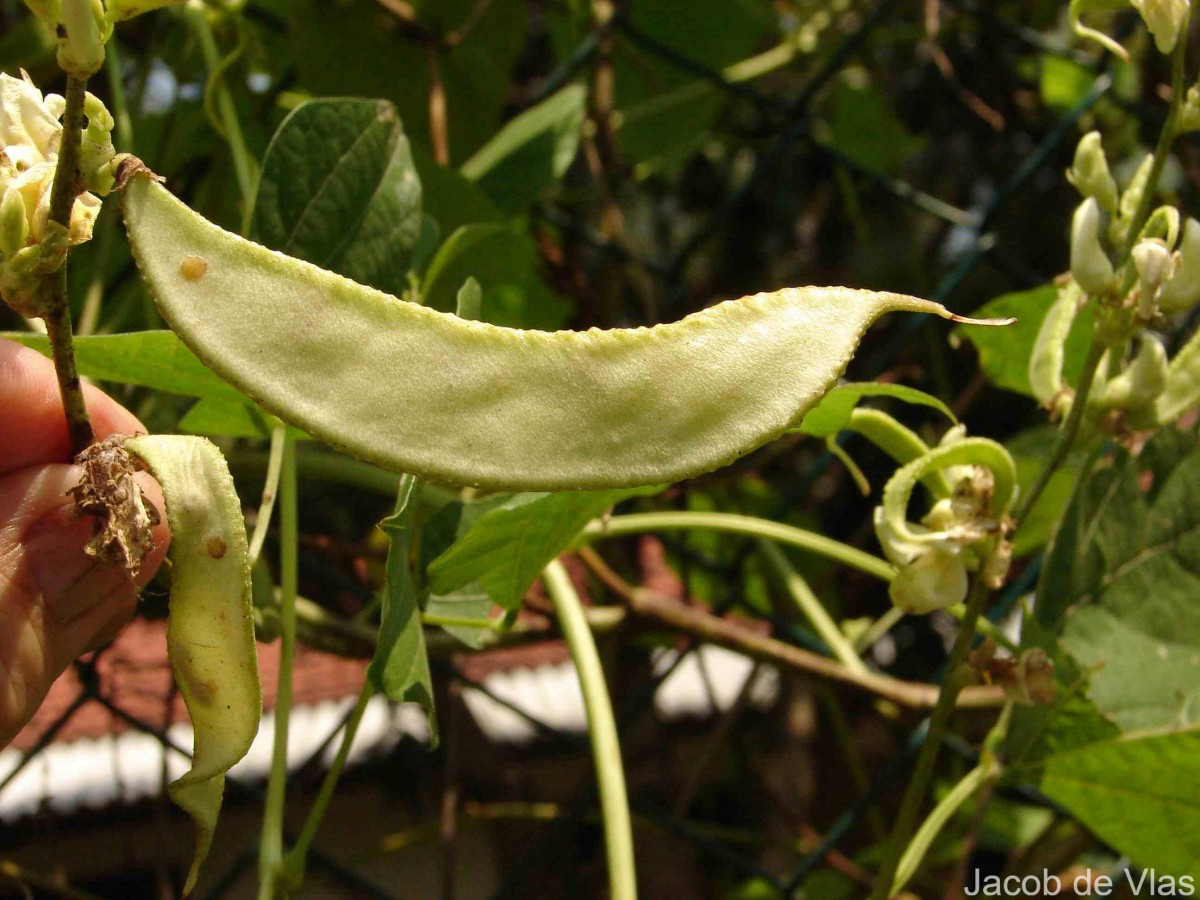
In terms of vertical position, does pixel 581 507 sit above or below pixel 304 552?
above

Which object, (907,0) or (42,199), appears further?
(907,0)

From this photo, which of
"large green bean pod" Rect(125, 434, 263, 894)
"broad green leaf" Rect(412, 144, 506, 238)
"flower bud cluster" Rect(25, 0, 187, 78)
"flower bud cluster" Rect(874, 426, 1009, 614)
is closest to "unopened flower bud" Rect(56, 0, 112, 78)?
"flower bud cluster" Rect(25, 0, 187, 78)

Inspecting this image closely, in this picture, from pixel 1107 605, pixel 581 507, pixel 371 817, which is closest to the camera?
pixel 581 507

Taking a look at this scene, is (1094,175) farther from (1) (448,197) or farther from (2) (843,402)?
(1) (448,197)

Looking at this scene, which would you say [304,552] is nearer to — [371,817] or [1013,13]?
[371,817]

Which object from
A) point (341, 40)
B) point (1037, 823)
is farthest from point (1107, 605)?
point (1037, 823)

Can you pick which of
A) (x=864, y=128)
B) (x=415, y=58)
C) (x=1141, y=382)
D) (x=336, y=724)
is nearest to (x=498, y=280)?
(x=415, y=58)

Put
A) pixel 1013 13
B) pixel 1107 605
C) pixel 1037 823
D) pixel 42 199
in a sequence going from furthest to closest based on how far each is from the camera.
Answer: pixel 1013 13
pixel 1037 823
pixel 1107 605
pixel 42 199

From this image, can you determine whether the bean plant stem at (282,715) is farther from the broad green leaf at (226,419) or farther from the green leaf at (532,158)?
the green leaf at (532,158)
